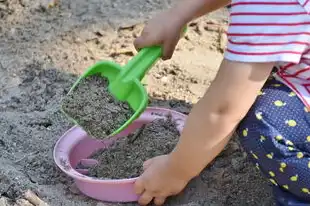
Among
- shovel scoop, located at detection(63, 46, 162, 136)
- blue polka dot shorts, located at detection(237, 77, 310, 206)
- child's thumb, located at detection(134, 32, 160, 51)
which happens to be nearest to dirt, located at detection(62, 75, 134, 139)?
shovel scoop, located at detection(63, 46, 162, 136)

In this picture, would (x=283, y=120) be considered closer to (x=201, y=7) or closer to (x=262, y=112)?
(x=262, y=112)

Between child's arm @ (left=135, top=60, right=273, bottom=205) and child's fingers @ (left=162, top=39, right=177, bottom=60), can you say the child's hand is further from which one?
child's fingers @ (left=162, top=39, right=177, bottom=60)

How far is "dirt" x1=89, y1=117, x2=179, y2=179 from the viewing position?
1515 mm

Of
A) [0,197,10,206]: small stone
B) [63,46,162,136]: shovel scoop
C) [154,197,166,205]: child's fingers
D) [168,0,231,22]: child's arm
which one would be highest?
[168,0,231,22]: child's arm

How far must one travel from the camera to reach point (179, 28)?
153 cm

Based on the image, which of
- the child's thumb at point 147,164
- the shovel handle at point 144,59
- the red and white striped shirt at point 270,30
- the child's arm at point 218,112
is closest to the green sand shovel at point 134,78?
the shovel handle at point 144,59

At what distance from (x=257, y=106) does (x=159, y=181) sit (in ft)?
0.77

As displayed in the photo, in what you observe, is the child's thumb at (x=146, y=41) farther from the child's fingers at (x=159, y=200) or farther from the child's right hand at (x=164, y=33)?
the child's fingers at (x=159, y=200)

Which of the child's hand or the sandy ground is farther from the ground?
the child's hand

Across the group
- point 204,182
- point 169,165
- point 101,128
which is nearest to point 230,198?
point 204,182

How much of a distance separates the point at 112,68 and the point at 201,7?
0.23 meters

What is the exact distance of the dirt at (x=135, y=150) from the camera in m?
1.51

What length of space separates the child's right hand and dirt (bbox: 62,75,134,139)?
0.13m

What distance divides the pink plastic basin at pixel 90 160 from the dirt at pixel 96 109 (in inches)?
3.3
